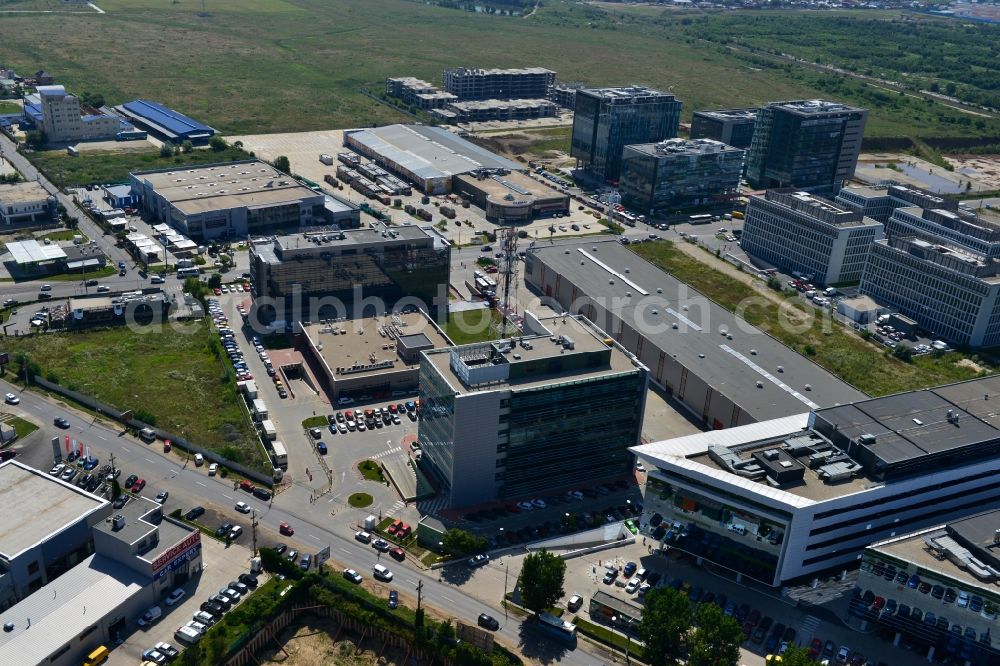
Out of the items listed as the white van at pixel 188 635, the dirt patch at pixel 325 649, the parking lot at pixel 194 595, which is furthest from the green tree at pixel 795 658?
the white van at pixel 188 635

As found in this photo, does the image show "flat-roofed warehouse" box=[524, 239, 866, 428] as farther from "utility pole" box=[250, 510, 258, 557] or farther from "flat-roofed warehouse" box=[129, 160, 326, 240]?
"utility pole" box=[250, 510, 258, 557]

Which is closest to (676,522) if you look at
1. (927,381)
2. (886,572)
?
(886,572)

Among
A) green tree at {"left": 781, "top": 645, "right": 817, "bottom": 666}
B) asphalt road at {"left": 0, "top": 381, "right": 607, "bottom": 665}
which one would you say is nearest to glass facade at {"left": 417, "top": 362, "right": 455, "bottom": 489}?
asphalt road at {"left": 0, "top": 381, "right": 607, "bottom": 665}

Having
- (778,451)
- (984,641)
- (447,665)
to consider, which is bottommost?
(447,665)

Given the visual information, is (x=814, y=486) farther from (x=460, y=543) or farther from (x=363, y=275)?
(x=363, y=275)

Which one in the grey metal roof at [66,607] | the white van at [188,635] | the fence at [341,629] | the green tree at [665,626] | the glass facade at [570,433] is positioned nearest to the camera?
the grey metal roof at [66,607]

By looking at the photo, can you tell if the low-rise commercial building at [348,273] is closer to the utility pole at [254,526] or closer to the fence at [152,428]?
the fence at [152,428]

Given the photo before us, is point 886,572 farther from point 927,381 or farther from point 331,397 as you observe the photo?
point 331,397
